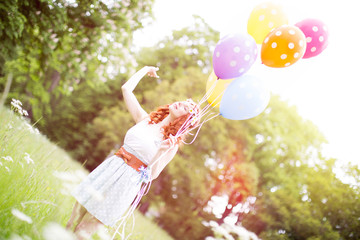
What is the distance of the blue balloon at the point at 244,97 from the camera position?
100.0 inches

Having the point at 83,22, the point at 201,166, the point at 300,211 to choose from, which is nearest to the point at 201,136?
the point at 201,166

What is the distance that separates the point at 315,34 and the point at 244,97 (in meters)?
0.95

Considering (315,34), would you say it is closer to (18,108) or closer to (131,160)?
(131,160)

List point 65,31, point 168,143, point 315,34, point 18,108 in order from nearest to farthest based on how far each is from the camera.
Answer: point 168,143, point 18,108, point 315,34, point 65,31

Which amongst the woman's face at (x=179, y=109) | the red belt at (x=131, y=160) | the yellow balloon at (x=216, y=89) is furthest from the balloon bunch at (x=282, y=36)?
the red belt at (x=131, y=160)

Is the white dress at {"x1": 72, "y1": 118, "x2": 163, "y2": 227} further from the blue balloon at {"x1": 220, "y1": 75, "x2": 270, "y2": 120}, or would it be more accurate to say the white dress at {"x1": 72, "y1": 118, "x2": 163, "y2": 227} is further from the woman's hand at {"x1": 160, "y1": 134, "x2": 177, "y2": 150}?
the blue balloon at {"x1": 220, "y1": 75, "x2": 270, "y2": 120}

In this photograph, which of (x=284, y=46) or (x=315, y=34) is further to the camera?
(x=315, y=34)

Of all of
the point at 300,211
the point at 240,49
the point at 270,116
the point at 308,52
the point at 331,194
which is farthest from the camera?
the point at 270,116

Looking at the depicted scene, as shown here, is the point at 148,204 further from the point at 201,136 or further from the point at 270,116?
the point at 270,116

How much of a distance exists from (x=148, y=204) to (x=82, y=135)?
4581mm

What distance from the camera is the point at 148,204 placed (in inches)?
462

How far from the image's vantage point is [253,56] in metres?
2.54

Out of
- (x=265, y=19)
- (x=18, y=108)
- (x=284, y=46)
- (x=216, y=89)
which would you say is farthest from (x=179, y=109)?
(x=18, y=108)

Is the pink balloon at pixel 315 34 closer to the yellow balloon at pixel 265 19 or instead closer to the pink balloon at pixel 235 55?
the yellow balloon at pixel 265 19
